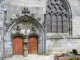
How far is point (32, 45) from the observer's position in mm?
8188

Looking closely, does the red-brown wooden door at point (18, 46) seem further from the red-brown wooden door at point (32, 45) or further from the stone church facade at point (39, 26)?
the red-brown wooden door at point (32, 45)

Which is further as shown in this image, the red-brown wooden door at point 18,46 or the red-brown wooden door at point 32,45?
the red-brown wooden door at point 32,45

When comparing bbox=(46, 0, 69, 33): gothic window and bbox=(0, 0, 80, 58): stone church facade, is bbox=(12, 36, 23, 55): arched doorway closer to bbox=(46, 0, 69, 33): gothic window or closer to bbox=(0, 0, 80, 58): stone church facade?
bbox=(0, 0, 80, 58): stone church facade

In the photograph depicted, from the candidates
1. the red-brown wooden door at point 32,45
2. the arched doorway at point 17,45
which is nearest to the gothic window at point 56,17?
the red-brown wooden door at point 32,45

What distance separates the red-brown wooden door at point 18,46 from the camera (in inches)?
313

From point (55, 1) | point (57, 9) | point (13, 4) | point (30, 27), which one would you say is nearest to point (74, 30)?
point (57, 9)

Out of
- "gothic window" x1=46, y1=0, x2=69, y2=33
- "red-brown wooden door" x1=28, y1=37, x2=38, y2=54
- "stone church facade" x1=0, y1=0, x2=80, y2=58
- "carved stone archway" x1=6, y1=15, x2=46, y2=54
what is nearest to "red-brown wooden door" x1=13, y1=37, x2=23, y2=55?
"stone church facade" x1=0, y1=0, x2=80, y2=58

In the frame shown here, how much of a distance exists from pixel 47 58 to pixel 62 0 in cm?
413

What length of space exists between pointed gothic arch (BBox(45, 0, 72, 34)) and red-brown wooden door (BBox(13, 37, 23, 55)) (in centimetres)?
197

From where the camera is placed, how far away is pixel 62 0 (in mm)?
8758

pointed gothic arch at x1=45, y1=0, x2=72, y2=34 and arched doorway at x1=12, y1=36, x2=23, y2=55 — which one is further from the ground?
pointed gothic arch at x1=45, y1=0, x2=72, y2=34

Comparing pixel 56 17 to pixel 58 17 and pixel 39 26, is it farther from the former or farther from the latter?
pixel 39 26

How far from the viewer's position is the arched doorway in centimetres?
793

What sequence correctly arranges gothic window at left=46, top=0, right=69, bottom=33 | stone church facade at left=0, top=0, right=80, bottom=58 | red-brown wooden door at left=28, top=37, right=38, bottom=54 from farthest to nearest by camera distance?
gothic window at left=46, top=0, right=69, bottom=33 → red-brown wooden door at left=28, top=37, right=38, bottom=54 → stone church facade at left=0, top=0, right=80, bottom=58
